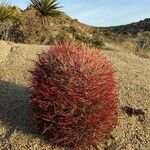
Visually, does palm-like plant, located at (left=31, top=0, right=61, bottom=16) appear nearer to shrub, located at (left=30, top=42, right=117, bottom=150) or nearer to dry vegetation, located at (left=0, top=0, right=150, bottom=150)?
dry vegetation, located at (left=0, top=0, right=150, bottom=150)

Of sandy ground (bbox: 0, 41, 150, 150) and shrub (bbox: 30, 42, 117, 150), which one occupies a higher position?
shrub (bbox: 30, 42, 117, 150)

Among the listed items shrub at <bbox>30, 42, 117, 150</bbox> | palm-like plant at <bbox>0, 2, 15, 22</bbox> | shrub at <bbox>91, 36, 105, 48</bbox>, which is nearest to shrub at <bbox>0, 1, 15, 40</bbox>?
palm-like plant at <bbox>0, 2, 15, 22</bbox>

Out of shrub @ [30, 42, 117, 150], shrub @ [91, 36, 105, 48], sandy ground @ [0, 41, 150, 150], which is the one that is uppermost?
shrub @ [30, 42, 117, 150]

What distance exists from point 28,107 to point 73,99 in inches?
68.1

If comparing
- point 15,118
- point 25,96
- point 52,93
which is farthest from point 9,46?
point 52,93

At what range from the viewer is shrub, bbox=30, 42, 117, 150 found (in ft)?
26.0

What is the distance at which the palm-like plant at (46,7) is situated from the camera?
18.5 metres

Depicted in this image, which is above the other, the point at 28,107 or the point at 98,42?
the point at 28,107

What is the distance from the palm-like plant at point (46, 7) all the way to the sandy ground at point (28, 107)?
5.85 m

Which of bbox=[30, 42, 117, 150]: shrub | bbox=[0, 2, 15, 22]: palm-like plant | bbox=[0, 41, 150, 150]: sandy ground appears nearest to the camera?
bbox=[30, 42, 117, 150]: shrub

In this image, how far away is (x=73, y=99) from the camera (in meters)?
7.88

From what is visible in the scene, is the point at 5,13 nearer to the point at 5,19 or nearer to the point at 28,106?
the point at 5,19

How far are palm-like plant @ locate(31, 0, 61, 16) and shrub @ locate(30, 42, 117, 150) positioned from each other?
10261 millimetres

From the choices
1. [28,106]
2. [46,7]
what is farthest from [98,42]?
[28,106]
